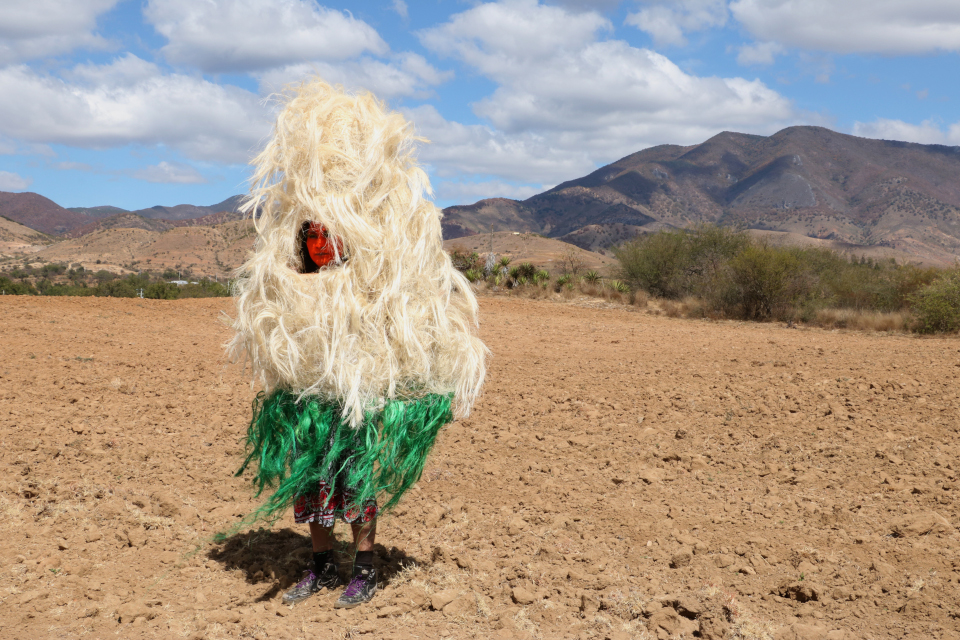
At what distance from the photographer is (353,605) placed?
3.08 metres

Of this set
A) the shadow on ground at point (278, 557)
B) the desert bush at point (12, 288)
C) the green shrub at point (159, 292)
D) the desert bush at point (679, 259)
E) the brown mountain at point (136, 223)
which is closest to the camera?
the shadow on ground at point (278, 557)

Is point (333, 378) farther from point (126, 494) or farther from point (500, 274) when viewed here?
point (500, 274)

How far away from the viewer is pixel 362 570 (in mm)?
3115

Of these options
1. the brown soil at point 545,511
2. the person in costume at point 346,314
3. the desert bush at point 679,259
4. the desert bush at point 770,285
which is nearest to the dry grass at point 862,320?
the desert bush at point 770,285

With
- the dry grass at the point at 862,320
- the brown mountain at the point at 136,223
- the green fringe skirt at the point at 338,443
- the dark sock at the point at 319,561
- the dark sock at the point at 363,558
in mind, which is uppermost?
the brown mountain at the point at 136,223

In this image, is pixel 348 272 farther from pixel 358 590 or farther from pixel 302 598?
pixel 302 598

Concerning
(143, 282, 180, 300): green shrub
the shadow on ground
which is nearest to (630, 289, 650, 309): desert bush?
(143, 282, 180, 300): green shrub

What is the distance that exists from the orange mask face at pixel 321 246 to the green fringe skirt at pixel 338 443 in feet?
2.02

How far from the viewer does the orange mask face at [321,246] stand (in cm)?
285

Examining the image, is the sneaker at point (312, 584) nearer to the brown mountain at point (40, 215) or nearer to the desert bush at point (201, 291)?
the desert bush at point (201, 291)

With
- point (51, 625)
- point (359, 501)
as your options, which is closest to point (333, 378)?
point (359, 501)

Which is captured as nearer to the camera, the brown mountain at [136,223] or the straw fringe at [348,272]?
→ the straw fringe at [348,272]

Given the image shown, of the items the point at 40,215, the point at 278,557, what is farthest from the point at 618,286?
the point at 40,215

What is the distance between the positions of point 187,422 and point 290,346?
12.7 ft
